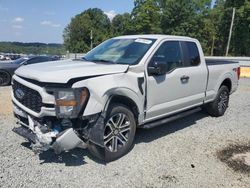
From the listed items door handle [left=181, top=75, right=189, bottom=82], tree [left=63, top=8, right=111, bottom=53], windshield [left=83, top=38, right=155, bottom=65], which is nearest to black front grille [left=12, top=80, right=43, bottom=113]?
windshield [left=83, top=38, right=155, bottom=65]

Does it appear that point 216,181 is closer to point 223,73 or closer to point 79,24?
point 223,73

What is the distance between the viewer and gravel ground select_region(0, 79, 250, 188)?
13.1 feet

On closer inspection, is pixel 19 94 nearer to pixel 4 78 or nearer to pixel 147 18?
pixel 4 78

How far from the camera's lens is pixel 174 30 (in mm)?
58688

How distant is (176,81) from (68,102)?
2416 mm

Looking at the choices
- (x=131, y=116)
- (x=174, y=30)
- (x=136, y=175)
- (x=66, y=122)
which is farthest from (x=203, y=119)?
(x=174, y=30)

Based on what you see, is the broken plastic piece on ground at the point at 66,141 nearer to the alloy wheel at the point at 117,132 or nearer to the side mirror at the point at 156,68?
the alloy wheel at the point at 117,132

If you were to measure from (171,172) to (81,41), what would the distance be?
7980 cm

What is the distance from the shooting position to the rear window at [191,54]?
6082 millimetres

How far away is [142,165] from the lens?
4.52 m

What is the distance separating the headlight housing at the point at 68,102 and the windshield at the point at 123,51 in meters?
1.37

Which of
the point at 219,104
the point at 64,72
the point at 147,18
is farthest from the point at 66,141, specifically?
the point at 147,18

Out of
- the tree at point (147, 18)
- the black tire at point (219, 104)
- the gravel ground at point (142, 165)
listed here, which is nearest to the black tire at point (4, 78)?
the gravel ground at point (142, 165)

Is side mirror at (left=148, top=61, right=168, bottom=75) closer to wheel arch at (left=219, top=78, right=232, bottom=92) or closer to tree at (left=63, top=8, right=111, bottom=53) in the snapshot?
wheel arch at (left=219, top=78, right=232, bottom=92)
